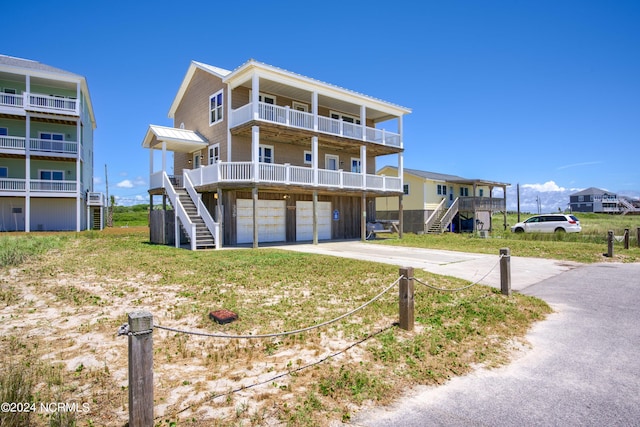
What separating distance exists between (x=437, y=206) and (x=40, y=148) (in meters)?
33.2

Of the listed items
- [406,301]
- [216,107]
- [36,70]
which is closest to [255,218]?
[216,107]

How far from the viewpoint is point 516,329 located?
621 cm

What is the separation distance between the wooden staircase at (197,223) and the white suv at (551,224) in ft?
77.2

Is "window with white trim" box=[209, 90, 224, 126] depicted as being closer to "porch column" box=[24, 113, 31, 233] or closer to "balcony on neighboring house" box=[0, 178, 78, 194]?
"balcony on neighboring house" box=[0, 178, 78, 194]

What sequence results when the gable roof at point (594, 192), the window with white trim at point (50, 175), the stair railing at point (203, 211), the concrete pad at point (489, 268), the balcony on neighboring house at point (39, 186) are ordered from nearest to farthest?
the concrete pad at point (489, 268) < the stair railing at point (203, 211) < the balcony on neighboring house at point (39, 186) < the window with white trim at point (50, 175) < the gable roof at point (594, 192)

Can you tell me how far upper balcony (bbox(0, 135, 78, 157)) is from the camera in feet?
84.5

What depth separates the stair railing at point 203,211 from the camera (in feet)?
56.0

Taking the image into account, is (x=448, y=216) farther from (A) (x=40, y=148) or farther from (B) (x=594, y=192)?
(B) (x=594, y=192)

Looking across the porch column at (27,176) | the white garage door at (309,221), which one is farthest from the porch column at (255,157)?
the porch column at (27,176)

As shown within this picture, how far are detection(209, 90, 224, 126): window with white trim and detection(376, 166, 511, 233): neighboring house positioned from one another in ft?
59.6

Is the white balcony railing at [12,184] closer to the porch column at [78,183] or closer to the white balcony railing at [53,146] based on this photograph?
the white balcony railing at [53,146]

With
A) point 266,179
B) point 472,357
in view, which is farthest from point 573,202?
point 472,357

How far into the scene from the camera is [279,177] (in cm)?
1823

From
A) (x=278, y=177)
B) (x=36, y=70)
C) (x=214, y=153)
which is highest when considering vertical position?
(x=36, y=70)
